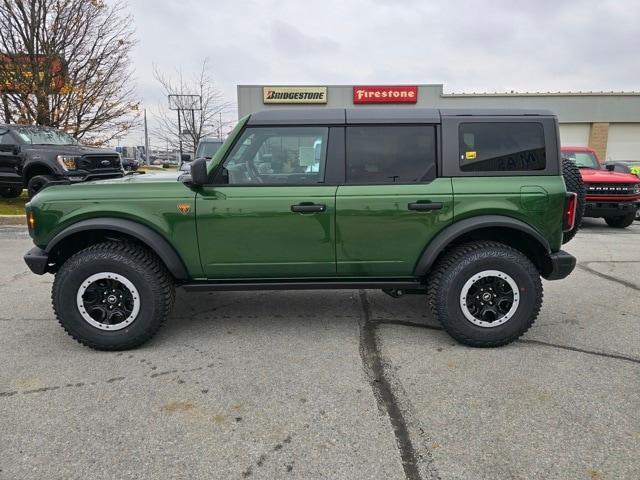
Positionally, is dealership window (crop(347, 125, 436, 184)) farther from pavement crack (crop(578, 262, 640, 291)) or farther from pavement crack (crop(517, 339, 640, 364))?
pavement crack (crop(578, 262, 640, 291))

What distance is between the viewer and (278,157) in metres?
3.43

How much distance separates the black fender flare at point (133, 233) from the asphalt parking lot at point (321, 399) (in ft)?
2.44

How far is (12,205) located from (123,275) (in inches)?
398

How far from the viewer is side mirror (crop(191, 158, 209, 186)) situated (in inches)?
126

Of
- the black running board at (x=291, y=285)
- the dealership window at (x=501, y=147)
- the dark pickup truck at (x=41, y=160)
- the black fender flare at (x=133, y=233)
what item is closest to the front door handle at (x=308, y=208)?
the black running board at (x=291, y=285)

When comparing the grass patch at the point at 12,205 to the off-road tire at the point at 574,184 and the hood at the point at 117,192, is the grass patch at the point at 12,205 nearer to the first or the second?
the hood at the point at 117,192

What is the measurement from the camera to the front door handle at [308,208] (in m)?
3.30

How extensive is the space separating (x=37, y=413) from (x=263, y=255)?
1722mm

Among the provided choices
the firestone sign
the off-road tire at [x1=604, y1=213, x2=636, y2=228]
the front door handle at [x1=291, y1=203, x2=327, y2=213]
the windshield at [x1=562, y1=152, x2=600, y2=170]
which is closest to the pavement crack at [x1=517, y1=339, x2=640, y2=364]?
the front door handle at [x1=291, y1=203, x2=327, y2=213]

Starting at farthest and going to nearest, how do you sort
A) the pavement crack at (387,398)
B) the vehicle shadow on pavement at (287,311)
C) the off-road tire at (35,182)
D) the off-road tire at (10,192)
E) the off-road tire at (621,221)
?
the off-road tire at (10,192)
the off-road tire at (621,221)
the off-road tire at (35,182)
the vehicle shadow on pavement at (287,311)
the pavement crack at (387,398)

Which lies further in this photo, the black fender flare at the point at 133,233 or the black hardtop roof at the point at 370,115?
the black hardtop roof at the point at 370,115

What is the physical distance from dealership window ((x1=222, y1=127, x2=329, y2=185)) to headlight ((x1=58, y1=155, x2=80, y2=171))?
8.00 metres

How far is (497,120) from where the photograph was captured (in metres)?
3.38

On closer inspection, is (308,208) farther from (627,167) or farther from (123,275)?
(627,167)
